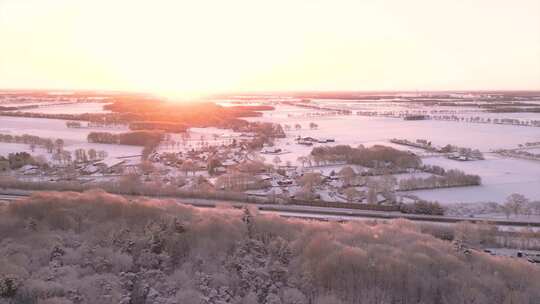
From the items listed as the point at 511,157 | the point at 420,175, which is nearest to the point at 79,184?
the point at 420,175

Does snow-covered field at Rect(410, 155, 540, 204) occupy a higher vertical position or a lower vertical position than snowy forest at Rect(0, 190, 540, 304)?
lower

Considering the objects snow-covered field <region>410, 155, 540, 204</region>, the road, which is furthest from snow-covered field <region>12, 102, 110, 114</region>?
snow-covered field <region>410, 155, 540, 204</region>

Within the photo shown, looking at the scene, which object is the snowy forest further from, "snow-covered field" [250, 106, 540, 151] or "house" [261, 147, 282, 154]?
"snow-covered field" [250, 106, 540, 151]

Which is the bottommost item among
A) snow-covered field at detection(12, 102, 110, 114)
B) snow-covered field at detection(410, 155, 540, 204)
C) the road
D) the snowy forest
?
the road

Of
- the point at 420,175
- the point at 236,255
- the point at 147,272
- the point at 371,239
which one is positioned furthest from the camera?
the point at 420,175

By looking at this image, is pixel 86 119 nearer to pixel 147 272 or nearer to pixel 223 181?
pixel 223 181

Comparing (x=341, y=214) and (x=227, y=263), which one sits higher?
(x=227, y=263)

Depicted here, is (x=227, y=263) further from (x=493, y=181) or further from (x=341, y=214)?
(x=493, y=181)

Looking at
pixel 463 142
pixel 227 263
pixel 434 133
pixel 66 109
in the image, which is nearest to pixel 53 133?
pixel 434 133
